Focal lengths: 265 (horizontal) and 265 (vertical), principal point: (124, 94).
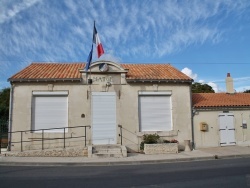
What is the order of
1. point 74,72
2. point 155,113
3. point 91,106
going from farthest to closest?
point 74,72, point 155,113, point 91,106

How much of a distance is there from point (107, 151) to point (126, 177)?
213 inches

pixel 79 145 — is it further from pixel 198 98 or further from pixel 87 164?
pixel 198 98

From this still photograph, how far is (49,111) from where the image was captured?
15.5m

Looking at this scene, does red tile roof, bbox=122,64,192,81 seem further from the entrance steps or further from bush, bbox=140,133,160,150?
the entrance steps

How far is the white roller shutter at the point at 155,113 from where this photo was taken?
53.4 ft

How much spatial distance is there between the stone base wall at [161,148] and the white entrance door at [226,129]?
14.0ft

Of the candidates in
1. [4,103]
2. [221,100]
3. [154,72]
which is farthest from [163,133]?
[4,103]

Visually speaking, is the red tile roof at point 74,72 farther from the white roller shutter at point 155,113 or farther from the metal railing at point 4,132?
the metal railing at point 4,132

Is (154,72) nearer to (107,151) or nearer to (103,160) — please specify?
(107,151)

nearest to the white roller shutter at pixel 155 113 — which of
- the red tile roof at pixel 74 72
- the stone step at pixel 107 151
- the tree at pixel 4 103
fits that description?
the red tile roof at pixel 74 72

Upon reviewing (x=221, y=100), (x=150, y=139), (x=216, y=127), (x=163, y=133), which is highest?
(x=221, y=100)

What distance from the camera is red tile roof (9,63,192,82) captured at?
15789 millimetres

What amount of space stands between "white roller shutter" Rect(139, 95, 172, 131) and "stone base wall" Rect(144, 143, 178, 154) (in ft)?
5.34

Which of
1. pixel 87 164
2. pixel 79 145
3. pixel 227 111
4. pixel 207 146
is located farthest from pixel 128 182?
pixel 227 111
